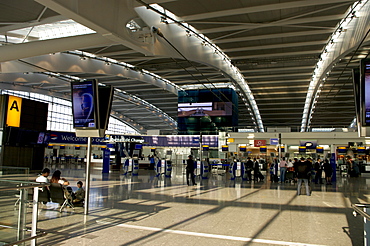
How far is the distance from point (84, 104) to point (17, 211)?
4726 mm

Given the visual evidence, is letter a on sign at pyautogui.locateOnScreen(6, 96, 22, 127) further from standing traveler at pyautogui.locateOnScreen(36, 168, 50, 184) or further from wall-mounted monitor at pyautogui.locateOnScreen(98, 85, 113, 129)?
wall-mounted monitor at pyautogui.locateOnScreen(98, 85, 113, 129)

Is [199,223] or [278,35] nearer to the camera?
[199,223]

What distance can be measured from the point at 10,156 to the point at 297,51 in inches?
878

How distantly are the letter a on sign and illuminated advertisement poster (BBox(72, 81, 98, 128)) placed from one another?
533 inches

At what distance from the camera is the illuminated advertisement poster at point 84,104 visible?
31.2 ft

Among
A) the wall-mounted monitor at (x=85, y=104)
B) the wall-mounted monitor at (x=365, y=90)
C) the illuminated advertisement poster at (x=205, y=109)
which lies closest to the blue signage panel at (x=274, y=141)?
the illuminated advertisement poster at (x=205, y=109)

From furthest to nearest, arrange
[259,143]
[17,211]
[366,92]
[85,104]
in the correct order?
[259,143], [85,104], [366,92], [17,211]

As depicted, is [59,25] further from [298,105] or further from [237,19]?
[298,105]

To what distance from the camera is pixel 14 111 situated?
70.8ft

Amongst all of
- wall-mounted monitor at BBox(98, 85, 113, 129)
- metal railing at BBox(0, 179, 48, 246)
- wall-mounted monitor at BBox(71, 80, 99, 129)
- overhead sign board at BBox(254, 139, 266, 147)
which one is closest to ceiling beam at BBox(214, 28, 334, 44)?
overhead sign board at BBox(254, 139, 266, 147)

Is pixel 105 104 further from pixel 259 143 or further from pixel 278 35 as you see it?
pixel 259 143

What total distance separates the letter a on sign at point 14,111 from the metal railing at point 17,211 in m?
17.7

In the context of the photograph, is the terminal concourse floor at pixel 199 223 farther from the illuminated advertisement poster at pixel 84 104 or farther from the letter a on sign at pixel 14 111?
the letter a on sign at pixel 14 111

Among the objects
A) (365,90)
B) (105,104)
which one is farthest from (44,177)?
(365,90)
